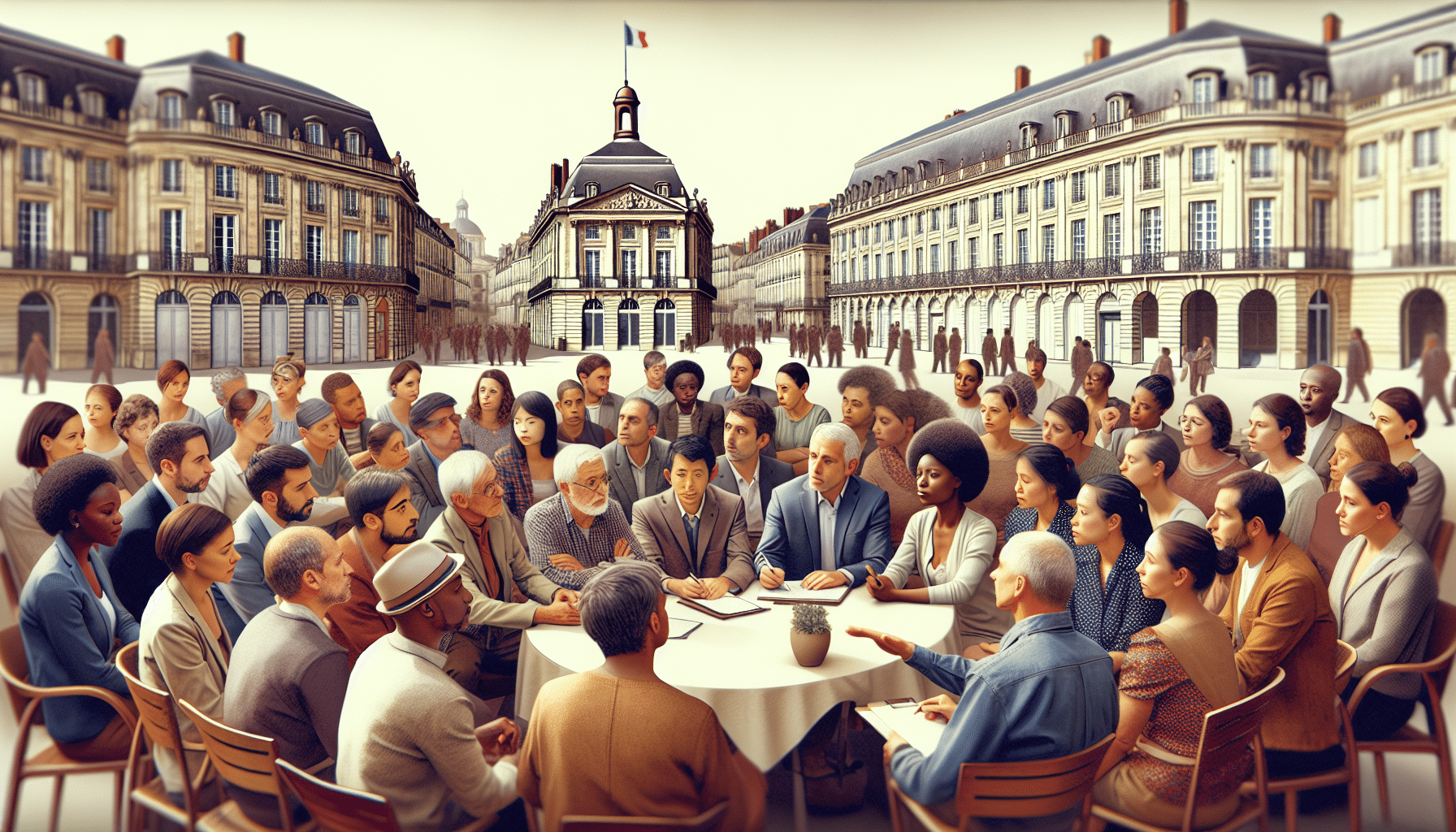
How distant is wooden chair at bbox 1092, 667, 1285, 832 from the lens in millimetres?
3248

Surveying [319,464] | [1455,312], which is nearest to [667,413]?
[319,464]

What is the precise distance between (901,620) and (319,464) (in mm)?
4324

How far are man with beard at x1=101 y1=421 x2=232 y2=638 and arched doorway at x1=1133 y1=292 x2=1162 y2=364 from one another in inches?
306

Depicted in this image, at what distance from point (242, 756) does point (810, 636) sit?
87.2 inches

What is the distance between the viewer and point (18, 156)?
7.48 m

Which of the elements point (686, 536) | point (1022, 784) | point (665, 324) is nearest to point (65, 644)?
point (686, 536)

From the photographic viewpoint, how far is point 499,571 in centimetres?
483

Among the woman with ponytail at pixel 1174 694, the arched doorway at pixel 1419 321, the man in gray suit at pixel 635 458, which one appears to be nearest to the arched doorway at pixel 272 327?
the man in gray suit at pixel 635 458

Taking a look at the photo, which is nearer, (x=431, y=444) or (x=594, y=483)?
(x=594, y=483)

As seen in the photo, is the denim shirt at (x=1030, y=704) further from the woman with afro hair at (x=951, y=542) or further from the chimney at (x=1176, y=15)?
the chimney at (x=1176, y=15)

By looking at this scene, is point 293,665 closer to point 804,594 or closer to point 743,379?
point 804,594

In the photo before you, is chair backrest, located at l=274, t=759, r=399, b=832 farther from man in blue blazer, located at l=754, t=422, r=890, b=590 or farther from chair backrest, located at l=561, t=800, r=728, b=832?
man in blue blazer, located at l=754, t=422, r=890, b=590

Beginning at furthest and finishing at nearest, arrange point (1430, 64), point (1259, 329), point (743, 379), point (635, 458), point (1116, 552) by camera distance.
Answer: point (743, 379) → point (1259, 329) → point (1430, 64) → point (635, 458) → point (1116, 552)

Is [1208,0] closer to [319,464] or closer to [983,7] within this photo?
[983,7]
